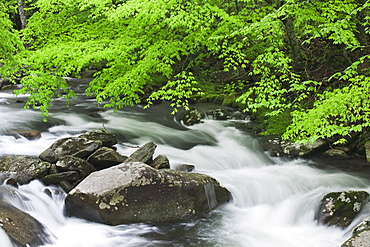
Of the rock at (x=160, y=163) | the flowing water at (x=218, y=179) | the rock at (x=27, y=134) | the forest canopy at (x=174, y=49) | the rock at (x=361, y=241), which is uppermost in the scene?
the forest canopy at (x=174, y=49)

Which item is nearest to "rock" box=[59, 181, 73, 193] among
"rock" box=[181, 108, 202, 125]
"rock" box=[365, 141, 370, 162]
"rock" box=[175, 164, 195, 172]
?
"rock" box=[175, 164, 195, 172]

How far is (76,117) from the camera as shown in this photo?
34.7ft

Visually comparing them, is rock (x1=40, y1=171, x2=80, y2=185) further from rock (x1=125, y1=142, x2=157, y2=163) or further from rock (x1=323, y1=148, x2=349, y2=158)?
rock (x1=323, y1=148, x2=349, y2=158)

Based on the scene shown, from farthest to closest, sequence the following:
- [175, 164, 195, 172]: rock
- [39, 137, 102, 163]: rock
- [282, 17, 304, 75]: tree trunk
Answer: [282, 17, 304, 75]: tree trunk → [175, 164, 195, 172]: rock → [39, 137, 102, 163]: rock

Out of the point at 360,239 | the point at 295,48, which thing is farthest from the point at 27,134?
the point at 295,48

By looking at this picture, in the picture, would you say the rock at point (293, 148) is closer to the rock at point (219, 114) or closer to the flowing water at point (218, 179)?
the flowing water at point (218, 179)

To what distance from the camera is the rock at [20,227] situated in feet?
13.9

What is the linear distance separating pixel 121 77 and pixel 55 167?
2709 mm

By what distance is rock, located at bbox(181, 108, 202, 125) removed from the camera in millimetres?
11219

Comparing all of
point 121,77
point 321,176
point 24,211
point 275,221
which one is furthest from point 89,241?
point 321,176

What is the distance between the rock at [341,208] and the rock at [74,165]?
448cm

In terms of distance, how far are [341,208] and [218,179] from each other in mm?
2601

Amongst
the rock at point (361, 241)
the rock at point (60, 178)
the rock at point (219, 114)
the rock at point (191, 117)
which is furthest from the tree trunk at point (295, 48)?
the rock at point (60, 178)

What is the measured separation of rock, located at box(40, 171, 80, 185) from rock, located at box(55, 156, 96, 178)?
132 millimetres
